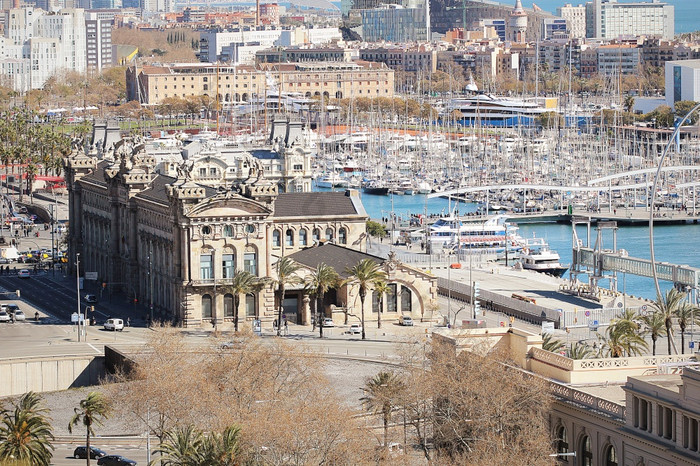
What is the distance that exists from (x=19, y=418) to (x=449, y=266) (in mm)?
60498

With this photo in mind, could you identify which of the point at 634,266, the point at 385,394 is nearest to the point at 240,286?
the point at 634,266

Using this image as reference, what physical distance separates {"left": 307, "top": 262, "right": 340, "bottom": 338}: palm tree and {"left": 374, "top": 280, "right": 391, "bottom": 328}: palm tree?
2.33m

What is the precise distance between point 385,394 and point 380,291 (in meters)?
32.9

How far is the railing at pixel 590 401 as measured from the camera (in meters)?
52.5

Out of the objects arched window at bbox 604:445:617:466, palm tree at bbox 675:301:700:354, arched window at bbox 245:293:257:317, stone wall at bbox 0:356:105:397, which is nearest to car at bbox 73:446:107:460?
stone wall at bbox 0:356:105:397

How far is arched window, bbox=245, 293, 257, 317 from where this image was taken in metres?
98.9

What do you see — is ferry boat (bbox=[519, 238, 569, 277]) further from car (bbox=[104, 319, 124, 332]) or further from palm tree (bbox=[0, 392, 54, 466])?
palm tree (bbox=[0, 392, 54, 466])

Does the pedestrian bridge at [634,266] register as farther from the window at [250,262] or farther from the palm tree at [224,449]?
the palm tree at [224,449]

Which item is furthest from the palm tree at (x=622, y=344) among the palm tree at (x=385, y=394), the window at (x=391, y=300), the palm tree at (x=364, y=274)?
the window at (x=391, y=300)

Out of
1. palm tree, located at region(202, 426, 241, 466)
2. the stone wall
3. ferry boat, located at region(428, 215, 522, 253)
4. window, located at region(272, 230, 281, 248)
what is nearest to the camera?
palm tree, located at region(202, 426, 241, 466)

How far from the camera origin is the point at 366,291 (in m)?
99.6

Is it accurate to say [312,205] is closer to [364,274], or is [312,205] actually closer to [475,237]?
[364,274]

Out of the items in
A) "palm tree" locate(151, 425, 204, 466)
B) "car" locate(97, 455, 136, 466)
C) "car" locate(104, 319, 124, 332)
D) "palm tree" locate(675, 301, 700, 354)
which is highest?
"palm tree" locate(675, 301, 700, 354)

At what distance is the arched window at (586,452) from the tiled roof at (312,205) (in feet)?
187
